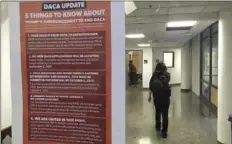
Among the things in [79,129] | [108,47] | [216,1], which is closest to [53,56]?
[108,47]

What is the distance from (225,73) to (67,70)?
3.86 m

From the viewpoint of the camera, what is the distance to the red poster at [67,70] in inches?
46.4

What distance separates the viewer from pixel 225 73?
173 inches

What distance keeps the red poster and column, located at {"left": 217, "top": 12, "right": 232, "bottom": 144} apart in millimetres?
3760

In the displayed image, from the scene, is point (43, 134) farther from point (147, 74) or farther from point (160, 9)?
point (147, 74)

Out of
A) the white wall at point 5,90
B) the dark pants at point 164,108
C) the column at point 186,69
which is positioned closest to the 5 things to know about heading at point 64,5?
the white wall at point 5,90

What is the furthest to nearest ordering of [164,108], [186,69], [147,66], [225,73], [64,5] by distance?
[147,66] → [186,69] → [164,108] → [225,73] → [64,5]

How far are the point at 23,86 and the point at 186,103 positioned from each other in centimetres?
867

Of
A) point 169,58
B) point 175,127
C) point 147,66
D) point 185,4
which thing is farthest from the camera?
point 169,58

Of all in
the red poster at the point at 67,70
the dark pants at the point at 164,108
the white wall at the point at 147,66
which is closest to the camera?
the red poster at the point at 67,70

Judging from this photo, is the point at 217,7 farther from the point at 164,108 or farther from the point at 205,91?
the point at 205,91

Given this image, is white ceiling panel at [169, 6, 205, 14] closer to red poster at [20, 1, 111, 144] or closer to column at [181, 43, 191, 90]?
red poster at [20, 1, 111, 144]

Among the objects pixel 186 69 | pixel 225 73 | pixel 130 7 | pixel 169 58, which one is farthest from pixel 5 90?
pixel 169 58

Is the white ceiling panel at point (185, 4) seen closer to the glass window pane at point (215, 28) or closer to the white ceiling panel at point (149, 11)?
the white ceiling panel at point (149, 11)
